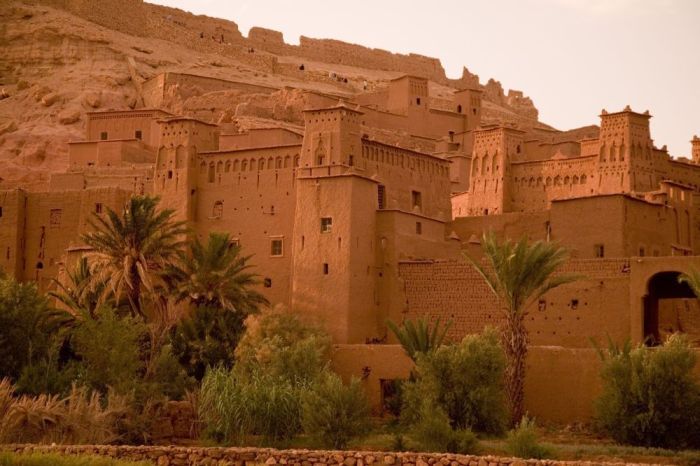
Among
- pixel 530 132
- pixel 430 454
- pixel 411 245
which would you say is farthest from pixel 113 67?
pixel 430 454

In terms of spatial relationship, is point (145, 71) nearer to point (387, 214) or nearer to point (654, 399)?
point (387, 214)

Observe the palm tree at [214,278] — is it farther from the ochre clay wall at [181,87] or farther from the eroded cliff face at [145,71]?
the ochre clay wall at [181,87]

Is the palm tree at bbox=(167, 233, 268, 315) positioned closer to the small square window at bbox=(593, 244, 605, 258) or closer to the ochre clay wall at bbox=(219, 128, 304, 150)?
the ochre clay wall at bbox=(219, 128, 304, 150)

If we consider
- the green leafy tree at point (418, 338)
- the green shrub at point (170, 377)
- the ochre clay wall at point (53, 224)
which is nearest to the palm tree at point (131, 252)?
the green shrub at point (170, 377)

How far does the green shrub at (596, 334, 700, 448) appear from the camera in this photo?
28.1 meters

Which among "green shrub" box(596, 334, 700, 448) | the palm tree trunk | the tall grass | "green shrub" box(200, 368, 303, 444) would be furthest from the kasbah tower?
the tall grass

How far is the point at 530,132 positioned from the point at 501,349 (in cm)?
2917

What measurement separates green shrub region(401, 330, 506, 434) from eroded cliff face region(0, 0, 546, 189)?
20435 millimetres

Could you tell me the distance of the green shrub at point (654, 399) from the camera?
1105 inches

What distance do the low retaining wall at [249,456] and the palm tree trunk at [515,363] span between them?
6273mm

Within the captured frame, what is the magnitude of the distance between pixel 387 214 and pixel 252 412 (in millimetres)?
9188

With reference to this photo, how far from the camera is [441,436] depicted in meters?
27.0

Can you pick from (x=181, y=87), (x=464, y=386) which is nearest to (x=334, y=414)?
(x=464, y=386)

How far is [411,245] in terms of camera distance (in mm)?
37531
